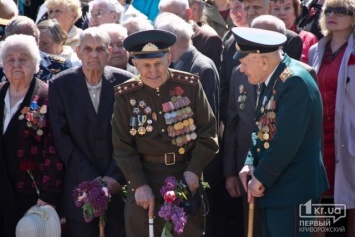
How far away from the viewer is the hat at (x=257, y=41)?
6137 millimetres

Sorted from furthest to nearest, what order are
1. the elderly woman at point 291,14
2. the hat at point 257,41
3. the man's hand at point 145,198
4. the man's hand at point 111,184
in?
the elderly woman at point 291,14, the man's hand at point 111,184, the man's hand at point 145,198, the hat at point 257,41

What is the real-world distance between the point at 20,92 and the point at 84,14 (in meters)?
3.78

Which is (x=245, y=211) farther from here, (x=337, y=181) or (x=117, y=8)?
(x=117, y=8)

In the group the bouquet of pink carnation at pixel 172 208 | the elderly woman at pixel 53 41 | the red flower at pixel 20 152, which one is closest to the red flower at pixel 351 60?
the bouquet of pink carnation at pixel 172 208

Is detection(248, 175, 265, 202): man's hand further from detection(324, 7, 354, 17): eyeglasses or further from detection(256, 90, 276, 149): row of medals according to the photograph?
detection(324, 7, 354, 17): eyeglasses

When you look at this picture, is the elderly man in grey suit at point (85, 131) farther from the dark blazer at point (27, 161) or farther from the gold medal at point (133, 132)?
the gold medal at point (133, 132)

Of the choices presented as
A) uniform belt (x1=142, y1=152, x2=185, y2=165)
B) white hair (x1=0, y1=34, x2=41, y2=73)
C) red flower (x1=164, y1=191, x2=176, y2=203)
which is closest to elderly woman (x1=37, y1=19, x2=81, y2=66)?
white hair (x1=0, y1=34, x2=41, y2=73)

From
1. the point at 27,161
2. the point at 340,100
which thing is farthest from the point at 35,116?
the point at 340,100

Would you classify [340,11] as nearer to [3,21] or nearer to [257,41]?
[257,41]

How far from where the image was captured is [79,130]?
6977 millimetres

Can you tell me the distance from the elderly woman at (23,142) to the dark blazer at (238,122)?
1.44 meters

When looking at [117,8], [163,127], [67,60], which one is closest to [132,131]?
[163,127]

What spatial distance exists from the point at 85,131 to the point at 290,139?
1849mm

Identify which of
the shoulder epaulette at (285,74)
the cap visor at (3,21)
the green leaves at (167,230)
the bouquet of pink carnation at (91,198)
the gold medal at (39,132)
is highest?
the cap visor at (3,21)
